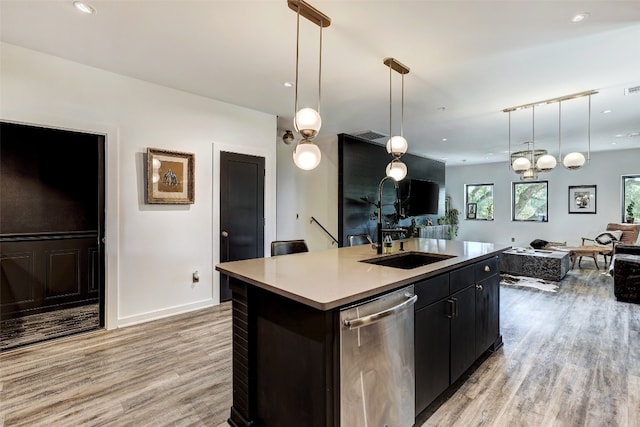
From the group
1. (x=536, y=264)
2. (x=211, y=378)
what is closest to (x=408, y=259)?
(x=211, y=378)

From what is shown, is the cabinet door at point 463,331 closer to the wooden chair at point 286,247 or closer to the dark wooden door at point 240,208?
the wooden chair at point 286,247

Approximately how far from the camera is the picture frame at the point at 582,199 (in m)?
8.23

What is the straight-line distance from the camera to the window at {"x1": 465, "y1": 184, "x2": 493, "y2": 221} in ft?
33.7

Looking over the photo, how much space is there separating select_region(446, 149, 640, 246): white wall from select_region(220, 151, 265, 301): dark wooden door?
A: 8604 mm

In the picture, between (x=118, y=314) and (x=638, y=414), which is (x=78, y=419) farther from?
(x=638, y=414)

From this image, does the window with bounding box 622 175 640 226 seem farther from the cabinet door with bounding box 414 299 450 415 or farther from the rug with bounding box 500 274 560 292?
the cabinet door with bounding box 414 299 450 415

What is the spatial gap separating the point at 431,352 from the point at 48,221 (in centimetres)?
458

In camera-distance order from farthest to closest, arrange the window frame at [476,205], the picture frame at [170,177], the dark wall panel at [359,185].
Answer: the window frame at [476,205] → the dark wall panel at [359,185] → the picture frame at [170,177]

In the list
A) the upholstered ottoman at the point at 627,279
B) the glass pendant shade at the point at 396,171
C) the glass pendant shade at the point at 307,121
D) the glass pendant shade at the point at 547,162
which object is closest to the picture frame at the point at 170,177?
the glass pendant shade at the point at 307,121

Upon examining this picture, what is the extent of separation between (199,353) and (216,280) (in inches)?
57.1

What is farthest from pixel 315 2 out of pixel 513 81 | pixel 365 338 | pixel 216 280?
pixel 216 280

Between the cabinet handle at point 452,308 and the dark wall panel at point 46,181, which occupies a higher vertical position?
the dark wall panel at point 46,181

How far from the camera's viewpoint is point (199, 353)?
2.76 m

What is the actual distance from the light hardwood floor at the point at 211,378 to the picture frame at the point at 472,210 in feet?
24.3
